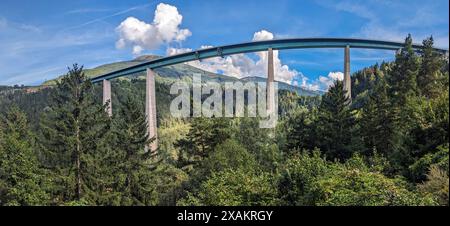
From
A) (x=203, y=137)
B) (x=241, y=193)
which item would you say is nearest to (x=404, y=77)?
(x=241, y=193)

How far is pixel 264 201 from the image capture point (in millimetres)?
14156

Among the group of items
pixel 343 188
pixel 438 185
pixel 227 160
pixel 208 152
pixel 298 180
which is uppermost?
pixel 438 185

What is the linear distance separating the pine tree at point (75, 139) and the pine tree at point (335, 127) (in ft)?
46.9

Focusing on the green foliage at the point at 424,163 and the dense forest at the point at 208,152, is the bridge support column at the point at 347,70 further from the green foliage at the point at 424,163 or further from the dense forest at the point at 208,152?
the green foliage at the point at 424,163

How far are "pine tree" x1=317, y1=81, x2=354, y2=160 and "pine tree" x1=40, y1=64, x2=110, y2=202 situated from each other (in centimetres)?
1430

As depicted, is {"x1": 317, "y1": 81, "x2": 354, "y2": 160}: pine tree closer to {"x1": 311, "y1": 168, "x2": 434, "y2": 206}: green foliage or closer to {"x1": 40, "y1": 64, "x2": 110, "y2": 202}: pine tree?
{"x1": 311, "y1": 168, "x2": 434, "y2": 206}: green foliage

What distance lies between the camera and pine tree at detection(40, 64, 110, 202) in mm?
24109

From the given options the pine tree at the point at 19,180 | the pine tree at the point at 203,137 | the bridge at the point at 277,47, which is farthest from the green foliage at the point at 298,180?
the bridge at the point at 277,47

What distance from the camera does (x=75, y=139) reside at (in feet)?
78.4

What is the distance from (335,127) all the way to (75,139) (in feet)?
52.8

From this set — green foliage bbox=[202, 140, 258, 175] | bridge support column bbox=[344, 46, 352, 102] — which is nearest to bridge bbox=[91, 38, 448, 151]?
bridge support column bbox=[344, 46, 352, 102]

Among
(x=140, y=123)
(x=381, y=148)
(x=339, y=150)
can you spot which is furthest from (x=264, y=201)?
(x=140, y=123)

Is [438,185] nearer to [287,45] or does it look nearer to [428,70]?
[428,70]
